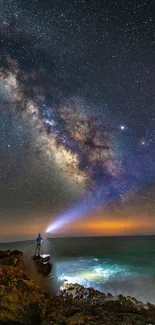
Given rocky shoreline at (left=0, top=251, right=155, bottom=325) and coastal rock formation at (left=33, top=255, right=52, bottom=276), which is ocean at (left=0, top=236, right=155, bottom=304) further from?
rocky shoreline at (left=0, top=251, right=155, bottom=325)

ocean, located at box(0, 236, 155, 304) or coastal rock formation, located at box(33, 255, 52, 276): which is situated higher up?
coastal rock formation, located at box(33, 255, 52, 276)

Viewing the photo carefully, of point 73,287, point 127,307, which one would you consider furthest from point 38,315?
point 73,287

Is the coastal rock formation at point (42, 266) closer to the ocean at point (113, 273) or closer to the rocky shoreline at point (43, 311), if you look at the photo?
the ocean at point (113, 273)

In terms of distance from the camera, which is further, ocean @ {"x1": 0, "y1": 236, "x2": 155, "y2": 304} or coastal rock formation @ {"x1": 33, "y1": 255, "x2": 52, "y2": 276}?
coastal rock formation @ {"x1": 33, "y1": 255, "x2": 52, "y2": 276}

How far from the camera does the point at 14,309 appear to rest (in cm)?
891

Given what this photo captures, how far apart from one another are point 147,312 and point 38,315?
24.8 ft

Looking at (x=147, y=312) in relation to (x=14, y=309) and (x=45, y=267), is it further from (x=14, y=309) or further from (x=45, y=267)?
(x=45, y=267)

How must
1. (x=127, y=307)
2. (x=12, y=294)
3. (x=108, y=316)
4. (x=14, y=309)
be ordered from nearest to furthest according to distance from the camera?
(x=14, y=309)
(x=12, y=294)
(x=108, y=316)
(x=127, y=307)

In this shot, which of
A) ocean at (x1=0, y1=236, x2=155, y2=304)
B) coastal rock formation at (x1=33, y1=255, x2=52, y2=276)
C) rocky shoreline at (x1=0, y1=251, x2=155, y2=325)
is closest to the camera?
rocky shoreline at (x1=0, y1=251, x2=155, y2=325)

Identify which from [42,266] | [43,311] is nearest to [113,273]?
[42,266]

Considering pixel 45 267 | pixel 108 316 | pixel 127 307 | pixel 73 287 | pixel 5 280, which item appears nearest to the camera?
pixel 5 280

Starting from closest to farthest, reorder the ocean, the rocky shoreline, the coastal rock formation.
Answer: the rocky shoreline < the ocean < the coastal rock formation

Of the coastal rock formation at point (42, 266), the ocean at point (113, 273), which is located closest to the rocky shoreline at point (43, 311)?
the ocean at point (113, 273)

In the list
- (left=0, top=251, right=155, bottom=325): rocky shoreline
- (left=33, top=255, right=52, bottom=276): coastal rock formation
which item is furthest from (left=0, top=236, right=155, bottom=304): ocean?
(left=0, top=251, right=155, bottom=325): rocky shoreline
